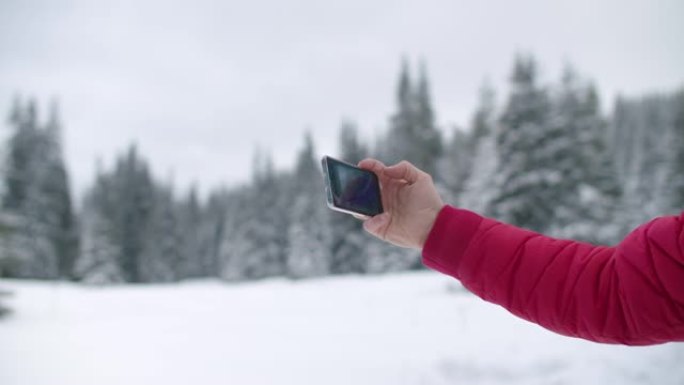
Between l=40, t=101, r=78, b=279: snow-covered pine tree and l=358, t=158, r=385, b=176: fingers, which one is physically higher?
l=358, t=158, r=385, b=176: fingers

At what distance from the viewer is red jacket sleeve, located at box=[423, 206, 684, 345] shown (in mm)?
973

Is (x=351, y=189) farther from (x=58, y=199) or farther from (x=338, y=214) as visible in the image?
(x=58, y=199)

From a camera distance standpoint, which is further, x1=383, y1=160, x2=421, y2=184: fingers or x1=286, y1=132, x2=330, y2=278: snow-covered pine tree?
x1=286, y1=132, x2=330, y2=278: snow-covered pine tree

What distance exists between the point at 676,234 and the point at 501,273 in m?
0.45

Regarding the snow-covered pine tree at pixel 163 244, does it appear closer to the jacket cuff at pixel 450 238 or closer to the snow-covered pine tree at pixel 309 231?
the snow-covered pine tree at pixel 309 231

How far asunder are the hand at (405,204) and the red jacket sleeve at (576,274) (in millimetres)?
89

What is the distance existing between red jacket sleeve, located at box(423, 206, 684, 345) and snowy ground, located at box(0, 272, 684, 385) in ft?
9.56

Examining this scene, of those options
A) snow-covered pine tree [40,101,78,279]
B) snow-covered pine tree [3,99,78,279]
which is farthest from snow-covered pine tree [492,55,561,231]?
snow-covered pine tree [40,101,78,279]

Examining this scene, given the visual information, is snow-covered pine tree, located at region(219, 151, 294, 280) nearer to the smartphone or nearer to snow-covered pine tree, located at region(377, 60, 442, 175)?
snow-covered pine tree, located at region(377, 60, 442, 175)

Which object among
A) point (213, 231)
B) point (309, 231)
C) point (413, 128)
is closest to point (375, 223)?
point (413, 128)

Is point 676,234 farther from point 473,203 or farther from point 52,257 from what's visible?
point 52,257

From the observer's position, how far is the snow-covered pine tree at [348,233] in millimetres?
25625

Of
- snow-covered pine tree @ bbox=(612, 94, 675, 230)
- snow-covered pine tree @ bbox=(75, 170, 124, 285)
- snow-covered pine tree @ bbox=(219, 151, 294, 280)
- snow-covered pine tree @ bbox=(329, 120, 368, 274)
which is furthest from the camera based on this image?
snow-covered pine tree @ bbox=(219, 151, 294, 280)

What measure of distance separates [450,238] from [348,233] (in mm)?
24786
